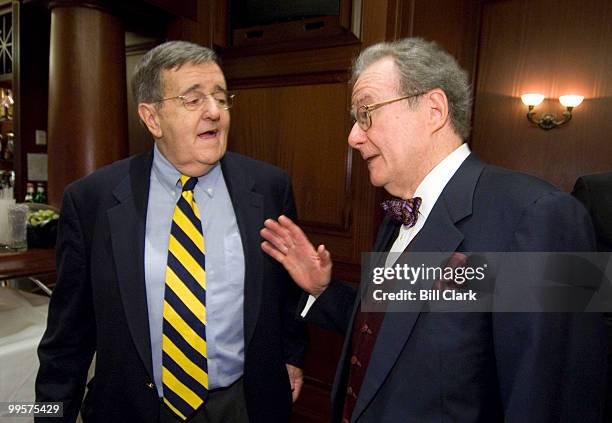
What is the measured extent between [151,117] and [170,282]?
20.1 inches

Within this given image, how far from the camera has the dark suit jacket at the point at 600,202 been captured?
1.45 m

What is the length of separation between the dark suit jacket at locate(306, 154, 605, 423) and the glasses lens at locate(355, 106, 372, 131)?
28 cm

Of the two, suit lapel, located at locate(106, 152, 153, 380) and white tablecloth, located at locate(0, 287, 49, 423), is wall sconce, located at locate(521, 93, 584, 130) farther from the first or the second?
white tablecloth, located at locate(0, 287, 49, 423)

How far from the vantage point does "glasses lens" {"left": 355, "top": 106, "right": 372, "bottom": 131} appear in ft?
3.76

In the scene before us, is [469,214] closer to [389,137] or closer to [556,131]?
[389,137]

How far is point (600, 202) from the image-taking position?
4.89 feet

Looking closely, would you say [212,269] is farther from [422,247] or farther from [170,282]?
[422,247]

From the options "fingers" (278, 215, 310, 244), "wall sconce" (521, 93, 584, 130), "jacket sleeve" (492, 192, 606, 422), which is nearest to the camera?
"jacket sleeve" (492, 192, 606, 422)

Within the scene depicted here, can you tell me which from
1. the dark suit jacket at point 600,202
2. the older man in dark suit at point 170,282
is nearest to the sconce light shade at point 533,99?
the dark suit jacket at point 600,202

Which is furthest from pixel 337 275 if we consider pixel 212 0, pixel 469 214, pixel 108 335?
pixel 212 0

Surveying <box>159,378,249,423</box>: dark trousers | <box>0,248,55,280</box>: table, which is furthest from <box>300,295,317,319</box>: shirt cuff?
<box>0,248,55,280</box>: table

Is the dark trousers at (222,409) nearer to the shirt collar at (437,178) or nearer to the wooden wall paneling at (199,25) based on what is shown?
the shirt collar at (437,178)

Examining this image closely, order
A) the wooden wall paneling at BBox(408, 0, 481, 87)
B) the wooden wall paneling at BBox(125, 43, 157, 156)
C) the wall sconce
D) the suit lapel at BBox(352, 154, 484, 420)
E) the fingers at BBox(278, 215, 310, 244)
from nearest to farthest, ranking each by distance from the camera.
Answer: the suit lapel at BBox(352, 154, 484, 420)
the fingers at BBox(278, 215, 310, 244)
the wooden wall paneling at BBox(408, 0, 481, 87)
the wall sconce
the wooden wall paneling at BBox(125, 43, 157, 156)

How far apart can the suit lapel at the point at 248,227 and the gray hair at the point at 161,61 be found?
0.30 meters
